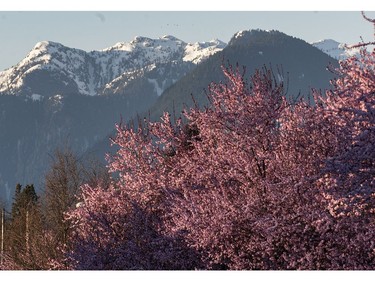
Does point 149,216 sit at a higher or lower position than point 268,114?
lower

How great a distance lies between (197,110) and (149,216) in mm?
4093

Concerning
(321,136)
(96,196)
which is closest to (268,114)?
(321,136)

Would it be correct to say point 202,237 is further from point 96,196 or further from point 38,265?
point 38,265

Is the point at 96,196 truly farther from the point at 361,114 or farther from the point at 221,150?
the point at 361,114

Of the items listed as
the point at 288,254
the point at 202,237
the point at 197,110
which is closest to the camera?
the point at 288,254

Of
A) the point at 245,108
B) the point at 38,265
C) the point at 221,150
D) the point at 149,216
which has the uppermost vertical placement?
the point at 245,108

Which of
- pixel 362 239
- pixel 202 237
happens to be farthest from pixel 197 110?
pixel 362 239

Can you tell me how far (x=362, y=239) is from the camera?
17.2m

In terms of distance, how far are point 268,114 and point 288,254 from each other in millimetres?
4338

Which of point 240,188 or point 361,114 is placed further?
point 240,188

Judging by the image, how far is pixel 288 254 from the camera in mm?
18531

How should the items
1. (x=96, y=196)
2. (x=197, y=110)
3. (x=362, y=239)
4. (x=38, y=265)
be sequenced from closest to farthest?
(x=362, y=239)
(x=197, y=110)
(x=96, y=196)
(x=38, y=265)

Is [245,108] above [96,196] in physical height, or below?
above

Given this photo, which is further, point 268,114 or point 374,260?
point 268,114
